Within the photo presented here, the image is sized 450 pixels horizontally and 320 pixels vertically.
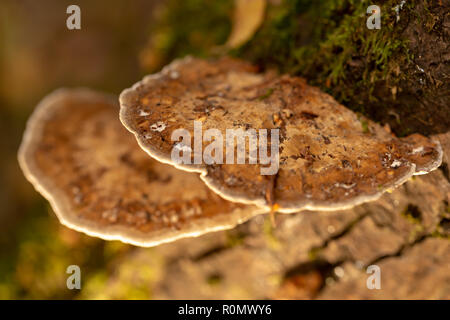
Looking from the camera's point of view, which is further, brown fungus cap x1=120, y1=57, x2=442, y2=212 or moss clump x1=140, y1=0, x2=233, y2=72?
moss clump x1=140, y1=0, x2=233, y2=72

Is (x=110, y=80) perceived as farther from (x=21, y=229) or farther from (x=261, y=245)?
(x=261, y=245)

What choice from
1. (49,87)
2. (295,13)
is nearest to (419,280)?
(295,13)

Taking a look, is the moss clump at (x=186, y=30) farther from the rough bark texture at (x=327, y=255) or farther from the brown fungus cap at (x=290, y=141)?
the rough bark texture at (x=327, y=255)

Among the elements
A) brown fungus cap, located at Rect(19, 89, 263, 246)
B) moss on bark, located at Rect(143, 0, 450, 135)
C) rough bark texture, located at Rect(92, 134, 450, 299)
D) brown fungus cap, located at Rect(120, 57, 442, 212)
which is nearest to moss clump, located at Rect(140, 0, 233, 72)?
moss on bark, located at Rect(143, 0, 450, 135)

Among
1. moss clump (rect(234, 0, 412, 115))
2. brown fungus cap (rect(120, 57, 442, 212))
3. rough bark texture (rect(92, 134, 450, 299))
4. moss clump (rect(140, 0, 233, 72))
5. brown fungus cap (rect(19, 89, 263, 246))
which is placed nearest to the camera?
brown fungus cap (rect(120, 57, 442, 212))

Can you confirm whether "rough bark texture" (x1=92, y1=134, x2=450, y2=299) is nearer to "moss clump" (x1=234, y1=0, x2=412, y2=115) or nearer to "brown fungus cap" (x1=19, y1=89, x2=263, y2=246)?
"moss clump" (x1=234, y1=0, x2=412, y2=115)

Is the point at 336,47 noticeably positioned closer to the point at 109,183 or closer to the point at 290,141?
the point at 290,141

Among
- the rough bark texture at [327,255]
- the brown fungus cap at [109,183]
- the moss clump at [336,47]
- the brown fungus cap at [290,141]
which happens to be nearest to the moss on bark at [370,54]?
the moss clump at [336,47]
